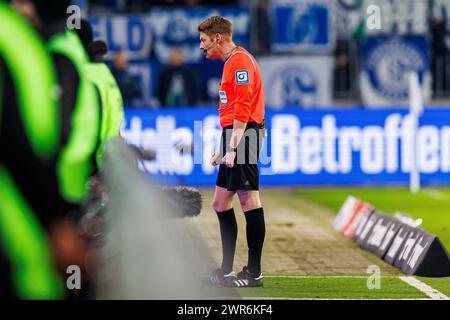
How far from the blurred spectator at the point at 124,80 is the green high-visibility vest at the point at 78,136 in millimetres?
15582

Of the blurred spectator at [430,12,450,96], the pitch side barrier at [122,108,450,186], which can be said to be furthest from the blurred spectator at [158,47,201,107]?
the blurred spectator at [430,12,450,96]

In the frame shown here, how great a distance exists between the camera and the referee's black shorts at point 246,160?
8.98 meters

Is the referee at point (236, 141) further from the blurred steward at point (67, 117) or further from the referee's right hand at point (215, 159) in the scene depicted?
the blurred steward at point (67, 117)

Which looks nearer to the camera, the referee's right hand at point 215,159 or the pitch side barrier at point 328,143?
the referee's right hand at point 215,159

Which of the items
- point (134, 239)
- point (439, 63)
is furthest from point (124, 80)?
point (134, 239)

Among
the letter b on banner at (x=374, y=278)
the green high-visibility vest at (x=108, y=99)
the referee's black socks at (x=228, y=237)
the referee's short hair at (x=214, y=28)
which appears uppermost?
the referee's short hair at (x=214, y=28)

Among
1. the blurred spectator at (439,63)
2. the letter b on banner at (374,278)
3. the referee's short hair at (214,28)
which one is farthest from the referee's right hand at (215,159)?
the blurred spectator at (439,63)

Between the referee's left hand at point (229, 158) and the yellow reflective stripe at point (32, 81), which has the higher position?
the yellow reflective stripe at point (32, 81)

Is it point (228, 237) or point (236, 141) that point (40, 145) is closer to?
point (236, 141)

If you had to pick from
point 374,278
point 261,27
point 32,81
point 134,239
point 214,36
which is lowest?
point 374,278

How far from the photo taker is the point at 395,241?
11102mm

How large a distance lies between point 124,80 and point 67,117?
54.0 feet
